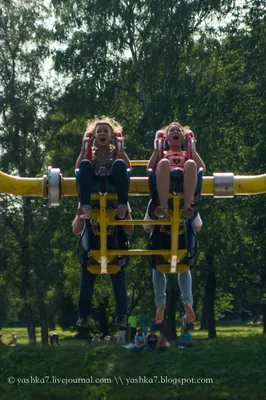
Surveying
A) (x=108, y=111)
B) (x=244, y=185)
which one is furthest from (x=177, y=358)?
(x=244, y=185)

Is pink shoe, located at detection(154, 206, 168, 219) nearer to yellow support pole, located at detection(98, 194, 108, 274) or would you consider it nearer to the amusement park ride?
the amusement park ride

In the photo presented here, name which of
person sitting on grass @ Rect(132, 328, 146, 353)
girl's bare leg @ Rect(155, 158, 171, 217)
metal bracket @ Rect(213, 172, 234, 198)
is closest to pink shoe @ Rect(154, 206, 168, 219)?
girl's bare leg @ Rect(155, 158, 171, 217)

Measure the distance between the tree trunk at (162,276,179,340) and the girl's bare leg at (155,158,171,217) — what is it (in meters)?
29.6

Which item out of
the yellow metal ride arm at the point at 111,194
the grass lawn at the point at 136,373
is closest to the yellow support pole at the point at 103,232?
the yellow metal ride arm at the point at 111,194

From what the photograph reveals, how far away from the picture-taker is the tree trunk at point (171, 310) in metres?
43.6

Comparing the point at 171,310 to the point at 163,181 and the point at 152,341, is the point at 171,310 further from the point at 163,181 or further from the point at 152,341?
the point at 163,181

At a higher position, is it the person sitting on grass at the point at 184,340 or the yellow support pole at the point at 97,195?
the yellow support pole at the point at 97,195

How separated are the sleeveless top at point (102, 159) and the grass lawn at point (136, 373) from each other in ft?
62.4

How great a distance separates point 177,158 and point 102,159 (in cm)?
97

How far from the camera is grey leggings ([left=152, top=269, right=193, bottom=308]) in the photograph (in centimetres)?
1448

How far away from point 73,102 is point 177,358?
45.6 feet

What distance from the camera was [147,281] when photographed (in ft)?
156

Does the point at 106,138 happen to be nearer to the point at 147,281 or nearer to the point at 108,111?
the point at 108,111

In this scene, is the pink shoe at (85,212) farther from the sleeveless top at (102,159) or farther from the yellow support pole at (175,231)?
the yellow support pole at (175,231)
